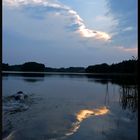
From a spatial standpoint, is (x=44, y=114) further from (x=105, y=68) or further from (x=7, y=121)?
(x=105, y=68)

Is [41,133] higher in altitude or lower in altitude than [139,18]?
lower

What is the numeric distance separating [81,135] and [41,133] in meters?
1.08

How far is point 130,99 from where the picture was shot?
1631cm

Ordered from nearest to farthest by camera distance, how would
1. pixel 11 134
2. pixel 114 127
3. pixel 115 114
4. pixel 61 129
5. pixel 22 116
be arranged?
pixel 11 134 < pixel 61 129 < pixel 114 127 < pixel 22 116 < pixel 115 114

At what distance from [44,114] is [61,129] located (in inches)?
120

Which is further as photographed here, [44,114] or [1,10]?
[44,114]

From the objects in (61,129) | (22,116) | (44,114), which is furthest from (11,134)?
(44,114)

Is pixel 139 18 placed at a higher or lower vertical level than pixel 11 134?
higher

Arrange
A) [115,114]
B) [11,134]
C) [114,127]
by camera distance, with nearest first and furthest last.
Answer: [11,134], [114,127], [115,114]

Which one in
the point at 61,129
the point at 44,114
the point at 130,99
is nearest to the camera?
the point at 61,129

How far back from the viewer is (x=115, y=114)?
12.7 m

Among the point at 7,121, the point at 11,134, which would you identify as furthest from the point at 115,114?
the point at 11,134

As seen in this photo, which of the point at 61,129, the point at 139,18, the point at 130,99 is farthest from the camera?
the point at 130,99

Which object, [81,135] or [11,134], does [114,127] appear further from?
[11,134]
